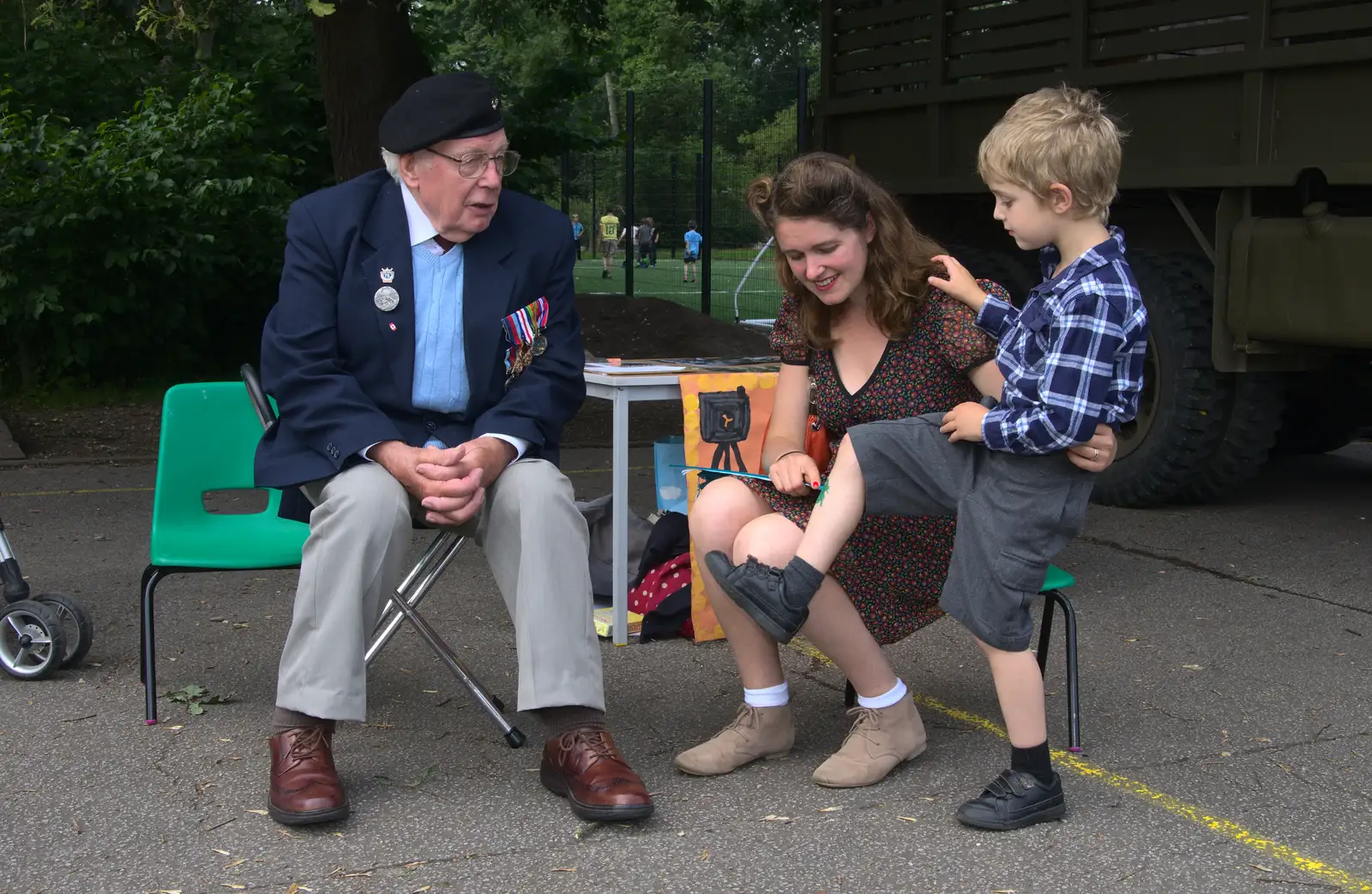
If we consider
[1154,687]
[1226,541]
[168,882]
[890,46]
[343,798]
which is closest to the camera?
[168,882]

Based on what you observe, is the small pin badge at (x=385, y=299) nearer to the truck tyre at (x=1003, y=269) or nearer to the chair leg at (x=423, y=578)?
the chair leg at (x=423, y=578)

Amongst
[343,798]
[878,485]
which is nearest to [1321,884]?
[878,485]

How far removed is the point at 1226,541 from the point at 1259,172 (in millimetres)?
1404

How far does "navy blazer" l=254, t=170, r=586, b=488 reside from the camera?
343 cm

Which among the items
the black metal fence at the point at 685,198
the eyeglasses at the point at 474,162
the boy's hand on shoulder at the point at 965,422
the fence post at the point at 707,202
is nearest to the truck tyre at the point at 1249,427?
the boy's hand on shoulder at the point at 965,422

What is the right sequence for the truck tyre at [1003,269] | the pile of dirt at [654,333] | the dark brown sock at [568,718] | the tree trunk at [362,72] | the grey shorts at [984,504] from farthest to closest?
1. the pile of dirt at [654,333]
2. the tree trunk at [362,72]
3. the truck tyre at [1003,269]
4. the dark brown sock at [568,718]
5. the grey shorts at [984,504]

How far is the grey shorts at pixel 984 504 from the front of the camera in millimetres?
3086

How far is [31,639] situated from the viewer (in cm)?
412

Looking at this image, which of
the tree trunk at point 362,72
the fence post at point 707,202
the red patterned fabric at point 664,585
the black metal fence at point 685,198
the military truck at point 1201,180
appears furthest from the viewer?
the fence post at point 707,202

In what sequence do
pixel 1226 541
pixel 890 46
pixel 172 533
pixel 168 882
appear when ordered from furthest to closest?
pixel 890 46, pixel 1226 541, pixel 172 533, pixel 168 882

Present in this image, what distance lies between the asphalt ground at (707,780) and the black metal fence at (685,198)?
28.7 feet

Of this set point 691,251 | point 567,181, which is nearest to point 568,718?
point 691,251

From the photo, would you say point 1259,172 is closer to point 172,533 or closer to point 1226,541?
point 1226,541

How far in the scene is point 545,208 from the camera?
3.80 metres
